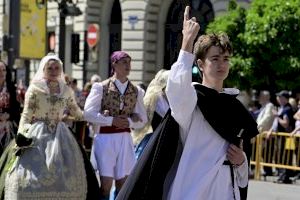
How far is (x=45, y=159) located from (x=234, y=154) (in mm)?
3758

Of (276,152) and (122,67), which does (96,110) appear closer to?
(122,67)

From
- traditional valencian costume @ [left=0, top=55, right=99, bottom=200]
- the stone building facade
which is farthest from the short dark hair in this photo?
the stone building facade

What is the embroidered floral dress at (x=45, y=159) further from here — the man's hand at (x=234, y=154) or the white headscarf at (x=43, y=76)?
the man's hand at (x=234, y=154)

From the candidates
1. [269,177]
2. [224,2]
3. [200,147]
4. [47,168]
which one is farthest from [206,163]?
[224,2]

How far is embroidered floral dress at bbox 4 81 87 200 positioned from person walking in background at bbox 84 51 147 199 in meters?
0.34

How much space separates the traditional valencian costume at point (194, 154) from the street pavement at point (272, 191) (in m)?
7.13

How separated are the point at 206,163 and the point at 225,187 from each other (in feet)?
0.59

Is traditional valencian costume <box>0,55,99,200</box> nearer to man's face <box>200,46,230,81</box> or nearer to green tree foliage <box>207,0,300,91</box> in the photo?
man's face <box>200,46,230,81</box>

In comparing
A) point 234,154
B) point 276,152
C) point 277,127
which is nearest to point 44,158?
point 234,154

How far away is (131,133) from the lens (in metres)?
8.95

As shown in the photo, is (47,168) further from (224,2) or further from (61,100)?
(224,2)

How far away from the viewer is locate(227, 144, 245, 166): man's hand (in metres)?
4.34

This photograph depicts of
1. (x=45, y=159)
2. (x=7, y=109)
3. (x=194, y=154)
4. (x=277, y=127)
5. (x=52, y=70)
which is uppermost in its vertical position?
(x=52, y=70)

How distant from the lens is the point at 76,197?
7.88 metres
